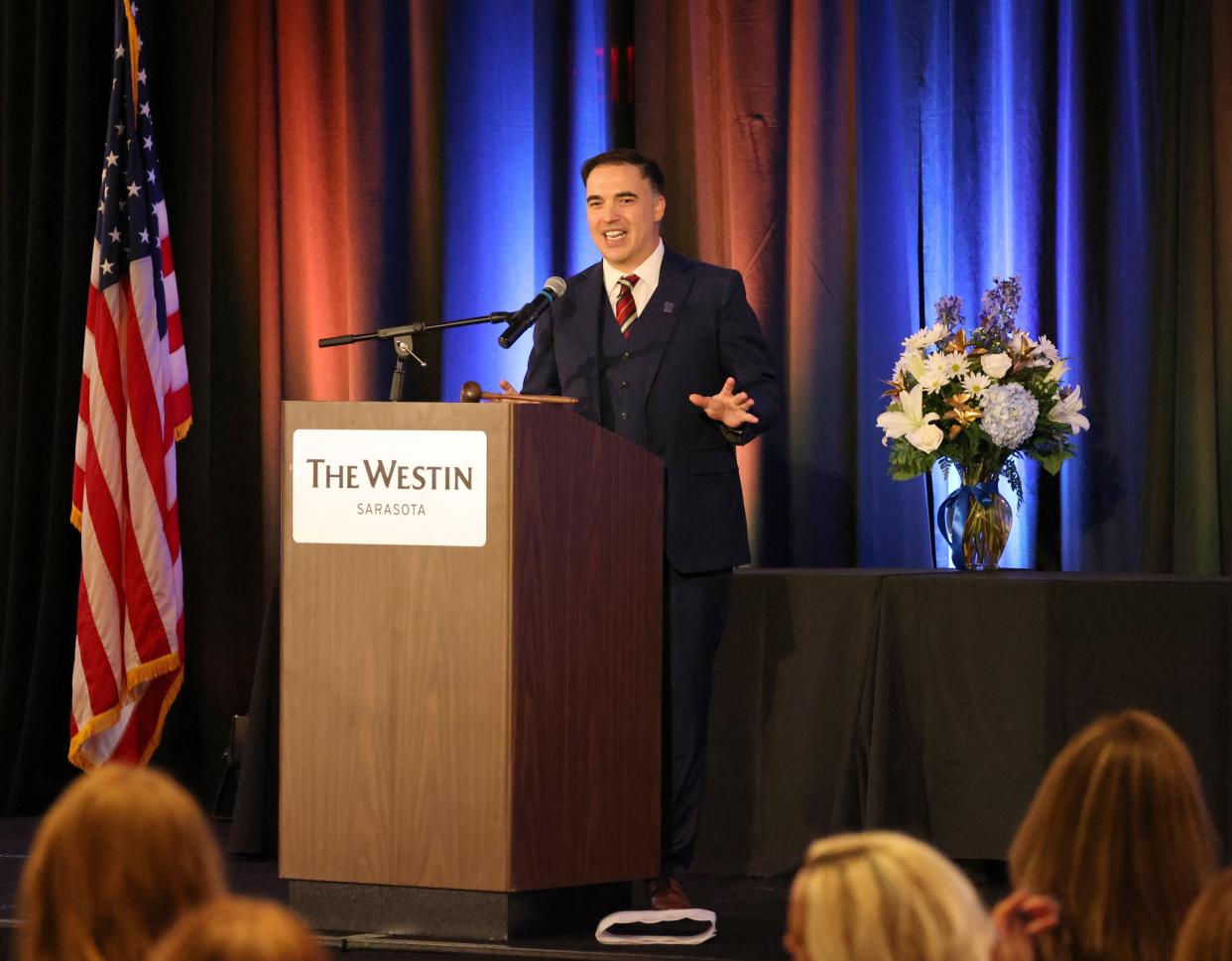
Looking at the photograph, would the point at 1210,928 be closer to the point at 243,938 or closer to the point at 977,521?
the point at 243,938

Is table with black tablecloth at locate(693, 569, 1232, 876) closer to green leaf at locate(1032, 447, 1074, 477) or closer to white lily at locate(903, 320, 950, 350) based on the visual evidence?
green leaf at locate(1032, 447, 1074, 477)

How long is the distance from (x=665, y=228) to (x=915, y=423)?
4.30ft

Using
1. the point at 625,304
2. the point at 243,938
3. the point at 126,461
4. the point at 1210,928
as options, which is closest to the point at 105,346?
the point at 126,461

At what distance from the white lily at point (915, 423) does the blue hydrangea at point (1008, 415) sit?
131 mm

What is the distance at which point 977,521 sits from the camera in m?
4.59

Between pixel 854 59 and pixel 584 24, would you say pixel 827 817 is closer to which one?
pixel 854 59

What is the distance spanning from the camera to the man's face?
3982 mm

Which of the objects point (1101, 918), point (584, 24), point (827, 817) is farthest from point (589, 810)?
point (584, 24)

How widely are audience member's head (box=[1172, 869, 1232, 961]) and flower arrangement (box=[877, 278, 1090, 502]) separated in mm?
3103

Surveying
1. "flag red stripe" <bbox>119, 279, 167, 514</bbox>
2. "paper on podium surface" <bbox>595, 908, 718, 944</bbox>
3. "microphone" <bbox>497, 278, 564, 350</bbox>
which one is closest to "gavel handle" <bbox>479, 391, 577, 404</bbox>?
"microphone" <bbox>497, 278, 564, 350</bbox>

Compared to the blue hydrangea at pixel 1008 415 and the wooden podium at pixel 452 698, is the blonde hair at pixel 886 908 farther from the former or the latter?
the blue hydrangea at pixel 1008 415

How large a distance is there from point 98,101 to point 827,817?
3418 millimetres

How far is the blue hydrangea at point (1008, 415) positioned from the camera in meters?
4.45

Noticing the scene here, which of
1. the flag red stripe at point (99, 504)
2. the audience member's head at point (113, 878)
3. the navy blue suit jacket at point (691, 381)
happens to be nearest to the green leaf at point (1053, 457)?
the navy blue suit jacket at point (691, 381)
